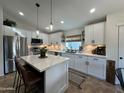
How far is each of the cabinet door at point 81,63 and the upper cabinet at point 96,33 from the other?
2.69 feet

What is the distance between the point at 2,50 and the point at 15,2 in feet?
7.16

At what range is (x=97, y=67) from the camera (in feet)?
10.5

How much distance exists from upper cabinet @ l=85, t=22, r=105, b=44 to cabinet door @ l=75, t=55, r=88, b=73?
32.3 inches

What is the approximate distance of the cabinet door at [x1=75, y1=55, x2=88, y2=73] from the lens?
365cm

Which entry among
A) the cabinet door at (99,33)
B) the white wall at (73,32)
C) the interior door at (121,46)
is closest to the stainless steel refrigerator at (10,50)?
the white wall at (73,32)

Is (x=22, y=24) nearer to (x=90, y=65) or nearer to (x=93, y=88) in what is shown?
(x=90, y=65)

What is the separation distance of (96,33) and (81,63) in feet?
5.08

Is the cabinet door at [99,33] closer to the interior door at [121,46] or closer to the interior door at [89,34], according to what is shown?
the interior door at [89,34]

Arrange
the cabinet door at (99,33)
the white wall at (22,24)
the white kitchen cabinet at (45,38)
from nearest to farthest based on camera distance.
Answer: the cabinet door at (99,33) < the white wall at (22,24) < the white kitchen cabinet at (45,38)

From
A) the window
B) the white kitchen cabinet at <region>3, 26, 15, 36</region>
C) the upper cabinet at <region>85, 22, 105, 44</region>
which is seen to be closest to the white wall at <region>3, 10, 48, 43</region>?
the white kitchen cabinet at <region>3, 26, 15, 36</region>

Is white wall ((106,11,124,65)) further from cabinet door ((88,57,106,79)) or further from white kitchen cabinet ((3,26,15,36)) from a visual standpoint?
white kitchen cabinet ((3,26,15,36))

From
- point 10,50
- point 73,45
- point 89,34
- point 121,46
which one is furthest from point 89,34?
point 10,50

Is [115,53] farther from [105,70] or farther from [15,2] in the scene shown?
[15,2]

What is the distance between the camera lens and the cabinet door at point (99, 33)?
10.6ft
